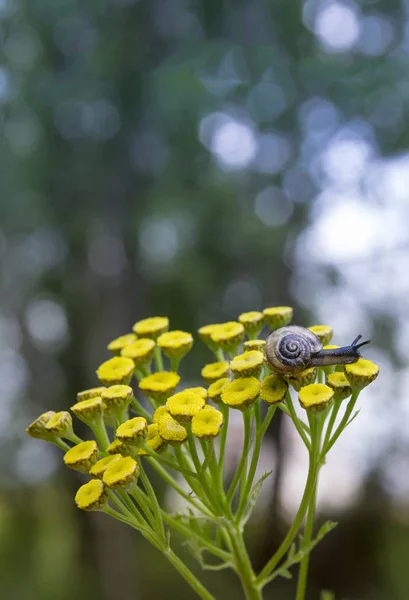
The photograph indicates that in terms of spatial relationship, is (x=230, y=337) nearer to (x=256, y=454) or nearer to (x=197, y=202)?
(x=256, y=454)

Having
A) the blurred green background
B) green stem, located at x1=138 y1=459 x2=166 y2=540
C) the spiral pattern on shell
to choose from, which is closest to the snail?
the spiral pattern on shell

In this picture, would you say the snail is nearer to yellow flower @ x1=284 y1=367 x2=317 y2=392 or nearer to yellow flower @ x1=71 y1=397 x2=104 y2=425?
yellow flower @ x1=284 y1=367 x2=317 y2=392

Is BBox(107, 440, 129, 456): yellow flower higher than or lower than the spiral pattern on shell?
lower

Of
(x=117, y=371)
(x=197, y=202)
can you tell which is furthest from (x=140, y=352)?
(x=197, y=202)

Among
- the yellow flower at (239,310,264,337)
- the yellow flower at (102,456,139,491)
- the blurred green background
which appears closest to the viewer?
the yellow flower at (102,456,139,491)

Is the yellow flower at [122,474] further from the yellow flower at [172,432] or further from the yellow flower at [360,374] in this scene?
the yellow flower at [360,374]

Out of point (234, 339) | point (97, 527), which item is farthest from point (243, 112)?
point (234, 339)
